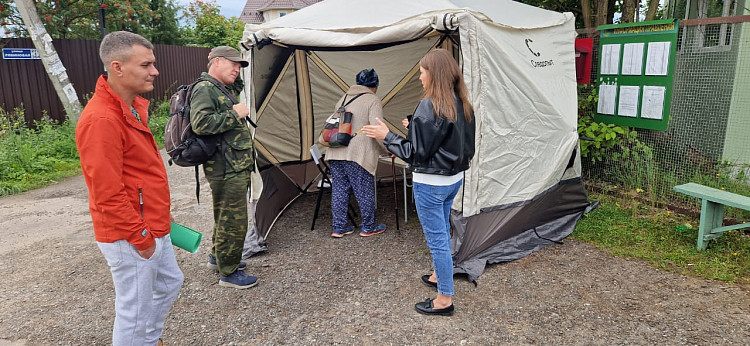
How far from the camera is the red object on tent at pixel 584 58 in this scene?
5633 millimetres

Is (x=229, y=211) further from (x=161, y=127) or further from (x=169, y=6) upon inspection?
(x=169, y=6)

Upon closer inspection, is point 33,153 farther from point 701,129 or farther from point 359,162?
point 701,129

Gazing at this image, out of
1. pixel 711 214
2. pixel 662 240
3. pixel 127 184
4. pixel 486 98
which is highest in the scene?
pixel 486 98

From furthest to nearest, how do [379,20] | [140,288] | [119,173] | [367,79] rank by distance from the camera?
[367,79]
[379,20]
[140,288]
[119,173]

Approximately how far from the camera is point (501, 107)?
4.01 meters

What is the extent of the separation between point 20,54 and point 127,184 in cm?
899

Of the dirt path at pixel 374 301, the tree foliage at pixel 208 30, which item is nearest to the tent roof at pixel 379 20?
the dirt path at pixel 374 301

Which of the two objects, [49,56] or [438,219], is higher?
[49,56]

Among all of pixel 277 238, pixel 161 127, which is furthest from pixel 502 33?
pixel 161 127

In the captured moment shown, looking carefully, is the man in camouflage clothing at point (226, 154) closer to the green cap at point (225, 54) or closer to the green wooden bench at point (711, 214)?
the green cap at point (225, 54)

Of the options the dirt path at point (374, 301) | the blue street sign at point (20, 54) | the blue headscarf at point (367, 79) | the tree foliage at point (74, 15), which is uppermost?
the tree foliage at point (74, 15)

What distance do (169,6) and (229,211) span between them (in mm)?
17953

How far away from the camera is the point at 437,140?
2893mm

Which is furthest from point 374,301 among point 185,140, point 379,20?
point 379,20
